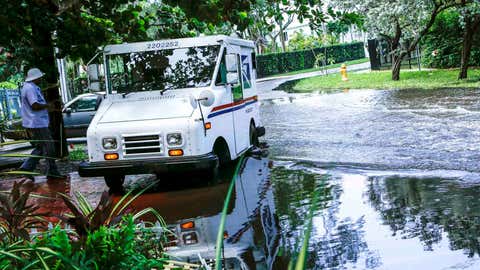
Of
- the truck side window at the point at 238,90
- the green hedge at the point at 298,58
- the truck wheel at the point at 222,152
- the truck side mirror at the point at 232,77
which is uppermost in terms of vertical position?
the truck side mirror at the point at 232,77

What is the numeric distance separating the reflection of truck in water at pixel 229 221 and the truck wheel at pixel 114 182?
32.0 inches

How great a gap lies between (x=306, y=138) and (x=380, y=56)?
27587mm

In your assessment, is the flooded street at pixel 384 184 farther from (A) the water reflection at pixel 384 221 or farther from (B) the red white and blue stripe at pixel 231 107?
Answer: (B) the red white and blue stripe at pixel 231 107

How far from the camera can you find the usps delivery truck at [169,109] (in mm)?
9898

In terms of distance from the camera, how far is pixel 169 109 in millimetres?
10250

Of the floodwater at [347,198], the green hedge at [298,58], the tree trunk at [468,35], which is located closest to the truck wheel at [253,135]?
the floodwater at [347,198]

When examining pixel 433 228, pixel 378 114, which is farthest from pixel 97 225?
pixel 378 114

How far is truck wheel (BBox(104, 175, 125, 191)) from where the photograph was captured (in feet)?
35.0

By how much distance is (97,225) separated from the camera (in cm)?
416

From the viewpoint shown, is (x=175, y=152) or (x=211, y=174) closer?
(x=175, y=152)

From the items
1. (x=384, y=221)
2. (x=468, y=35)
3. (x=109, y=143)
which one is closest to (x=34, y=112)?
(x=109, y=143)

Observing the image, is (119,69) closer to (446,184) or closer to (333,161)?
(333,161)

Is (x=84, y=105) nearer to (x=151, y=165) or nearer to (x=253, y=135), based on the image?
(x=253, y=135)

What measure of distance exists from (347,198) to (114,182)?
3.81 m
